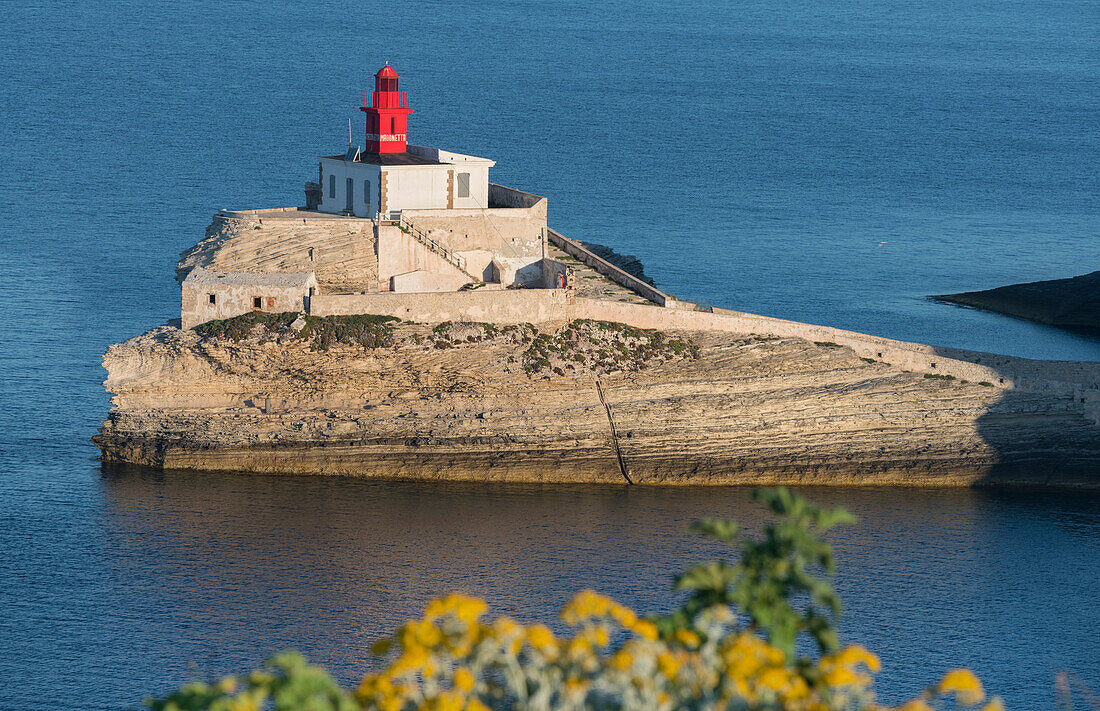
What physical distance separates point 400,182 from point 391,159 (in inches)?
62.9

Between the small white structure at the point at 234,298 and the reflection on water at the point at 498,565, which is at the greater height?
the small white structure at the point at 234,298

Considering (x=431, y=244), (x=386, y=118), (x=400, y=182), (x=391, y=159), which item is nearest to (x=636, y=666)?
(x=431, y=244)

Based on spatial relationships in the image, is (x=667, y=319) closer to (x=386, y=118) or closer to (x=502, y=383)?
(x=502, y=383)

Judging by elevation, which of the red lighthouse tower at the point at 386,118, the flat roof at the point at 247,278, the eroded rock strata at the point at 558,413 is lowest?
the eroded rock strata at the point at 558,413

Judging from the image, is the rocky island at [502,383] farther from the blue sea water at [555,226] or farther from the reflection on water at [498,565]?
the blue sea water at [555,226]

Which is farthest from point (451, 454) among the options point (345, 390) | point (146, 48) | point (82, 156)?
point (146, 48)

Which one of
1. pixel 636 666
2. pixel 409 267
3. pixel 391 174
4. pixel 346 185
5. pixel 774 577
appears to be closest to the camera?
pixel 636 666

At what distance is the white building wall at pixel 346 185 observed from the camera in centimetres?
5478

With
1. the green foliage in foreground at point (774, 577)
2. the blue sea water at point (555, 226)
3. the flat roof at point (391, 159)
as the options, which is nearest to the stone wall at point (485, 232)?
the flat roof at point (391, 159)

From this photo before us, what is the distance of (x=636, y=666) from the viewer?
1622 centimetres

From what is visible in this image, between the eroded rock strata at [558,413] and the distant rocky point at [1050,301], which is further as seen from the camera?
the distant rocky point at [1050,301]

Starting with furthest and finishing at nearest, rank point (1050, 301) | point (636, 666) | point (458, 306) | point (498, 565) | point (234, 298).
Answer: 1. point (1050, 301)
2. point (458, 306)
3. point (234, 298)
4. point (498, 565)
5. point (636, 666)

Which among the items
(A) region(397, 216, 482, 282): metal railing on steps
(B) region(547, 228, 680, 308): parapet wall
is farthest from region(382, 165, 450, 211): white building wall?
(B) region(547, 228, 680, 308): parapet wall

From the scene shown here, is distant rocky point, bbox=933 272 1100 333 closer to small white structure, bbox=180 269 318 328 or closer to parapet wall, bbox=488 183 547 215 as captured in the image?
parapet wall, bbox=488 183 547 215
